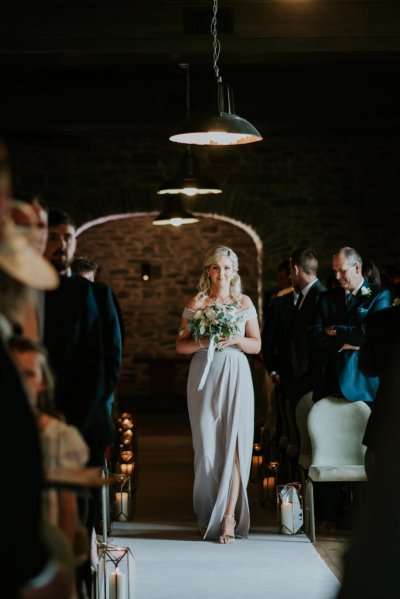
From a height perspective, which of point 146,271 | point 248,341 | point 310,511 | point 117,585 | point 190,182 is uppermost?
point 146,271

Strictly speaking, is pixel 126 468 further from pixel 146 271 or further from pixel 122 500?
pixel 146 271

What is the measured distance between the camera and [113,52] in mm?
7512

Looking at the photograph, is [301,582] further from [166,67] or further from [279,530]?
[166,67]

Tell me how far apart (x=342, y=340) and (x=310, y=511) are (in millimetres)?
1082

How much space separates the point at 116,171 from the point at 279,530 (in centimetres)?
713

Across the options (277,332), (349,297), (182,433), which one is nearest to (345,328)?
(349,297)

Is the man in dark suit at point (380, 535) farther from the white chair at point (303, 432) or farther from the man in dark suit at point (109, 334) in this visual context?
the white chair at point (303, 432)

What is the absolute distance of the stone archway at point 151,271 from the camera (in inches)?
660

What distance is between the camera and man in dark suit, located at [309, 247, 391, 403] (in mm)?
6527

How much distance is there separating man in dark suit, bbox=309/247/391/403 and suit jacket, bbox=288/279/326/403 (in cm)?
57

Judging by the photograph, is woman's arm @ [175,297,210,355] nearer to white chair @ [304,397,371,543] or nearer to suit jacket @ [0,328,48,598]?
white chair @ [304,397,371,543]

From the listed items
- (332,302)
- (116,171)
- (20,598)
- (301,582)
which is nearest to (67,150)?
(116,171)

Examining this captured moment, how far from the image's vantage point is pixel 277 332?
799 cm

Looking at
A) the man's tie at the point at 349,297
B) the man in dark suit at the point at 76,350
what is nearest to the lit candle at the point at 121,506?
the man's tie at the point at 349,297
